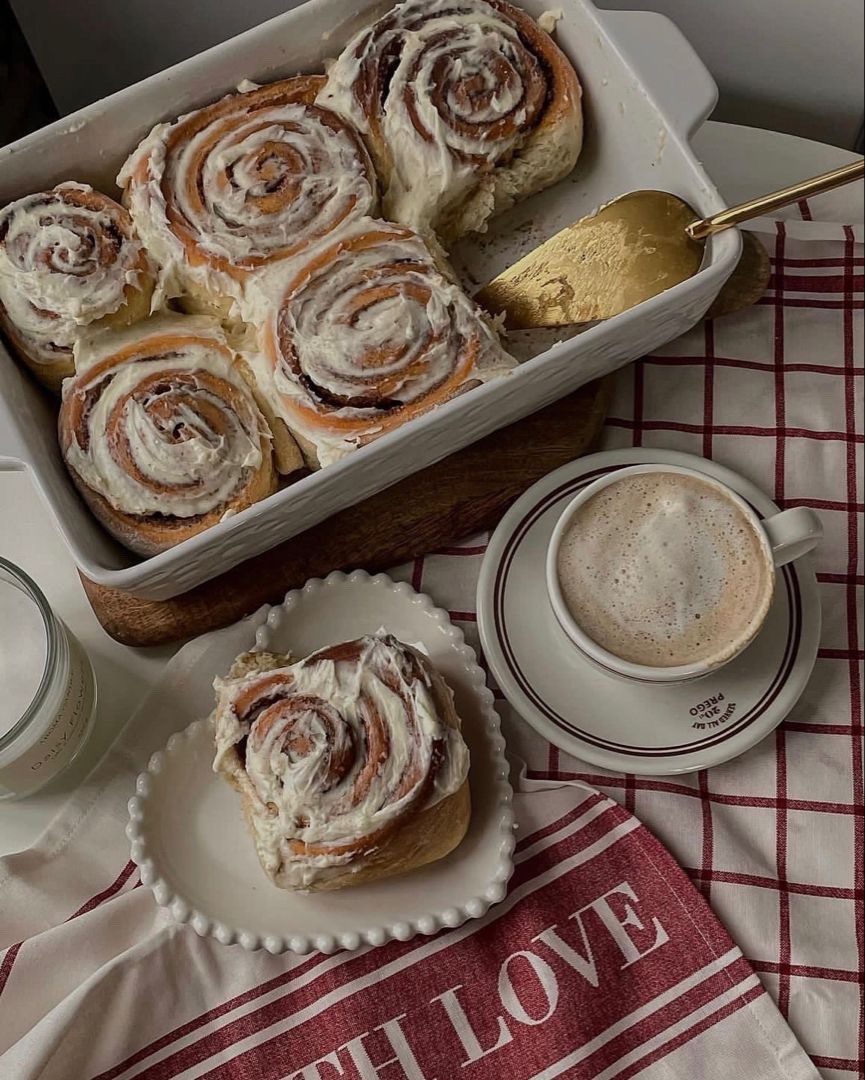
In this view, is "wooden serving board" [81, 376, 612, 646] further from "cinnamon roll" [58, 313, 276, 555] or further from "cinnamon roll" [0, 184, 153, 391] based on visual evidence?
"cinnamon roll" [0, 184, 153, 391]

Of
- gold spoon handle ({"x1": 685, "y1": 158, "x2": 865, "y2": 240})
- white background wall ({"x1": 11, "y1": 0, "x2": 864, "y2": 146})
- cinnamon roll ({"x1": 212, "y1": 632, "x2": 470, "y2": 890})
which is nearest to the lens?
cinnamon roll ({"x1": 212, "y1": 632, "x2": 470, "y2": 890})

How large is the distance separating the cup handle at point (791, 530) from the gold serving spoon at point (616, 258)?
228mm

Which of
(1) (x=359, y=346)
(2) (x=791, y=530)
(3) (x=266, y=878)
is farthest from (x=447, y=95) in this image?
(3) (x=266, y=878)

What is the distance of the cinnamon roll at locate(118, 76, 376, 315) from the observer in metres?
1.04

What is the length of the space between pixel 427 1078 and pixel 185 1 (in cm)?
114

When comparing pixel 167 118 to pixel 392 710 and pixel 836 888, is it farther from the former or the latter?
pixel 836 888

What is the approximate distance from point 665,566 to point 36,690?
534 mm

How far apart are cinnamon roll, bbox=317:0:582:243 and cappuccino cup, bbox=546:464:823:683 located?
318 mm

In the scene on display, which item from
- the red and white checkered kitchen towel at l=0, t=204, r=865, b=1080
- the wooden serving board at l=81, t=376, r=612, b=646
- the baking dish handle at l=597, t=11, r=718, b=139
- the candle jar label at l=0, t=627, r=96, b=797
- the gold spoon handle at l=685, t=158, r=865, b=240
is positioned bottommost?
the red and white checkered kitchen towel at l=0, t=204, r=865, b=1080

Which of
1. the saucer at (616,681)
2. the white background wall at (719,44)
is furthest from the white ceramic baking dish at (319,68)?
the white background wall at (719,44)

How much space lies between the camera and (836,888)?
1.05 metres

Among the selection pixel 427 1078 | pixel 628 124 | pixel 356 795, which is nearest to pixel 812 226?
pixel 628 124

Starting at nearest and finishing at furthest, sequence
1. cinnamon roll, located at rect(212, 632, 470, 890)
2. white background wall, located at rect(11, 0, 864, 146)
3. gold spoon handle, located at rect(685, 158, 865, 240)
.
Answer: cinnamon roll, located at rect(212, 632, 470, 890)
gold spoon handle, located at rect(685, 158, 865, 240)
white background wall, located at rect(11, 0, 864, 146)

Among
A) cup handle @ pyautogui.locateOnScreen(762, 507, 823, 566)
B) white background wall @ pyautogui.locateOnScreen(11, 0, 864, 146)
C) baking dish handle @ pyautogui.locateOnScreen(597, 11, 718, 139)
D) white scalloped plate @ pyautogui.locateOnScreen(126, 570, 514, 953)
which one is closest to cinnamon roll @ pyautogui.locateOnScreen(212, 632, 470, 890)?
white scalloped plate @ pyautogui.locateOnScreen(126, 570, 514, 953)
